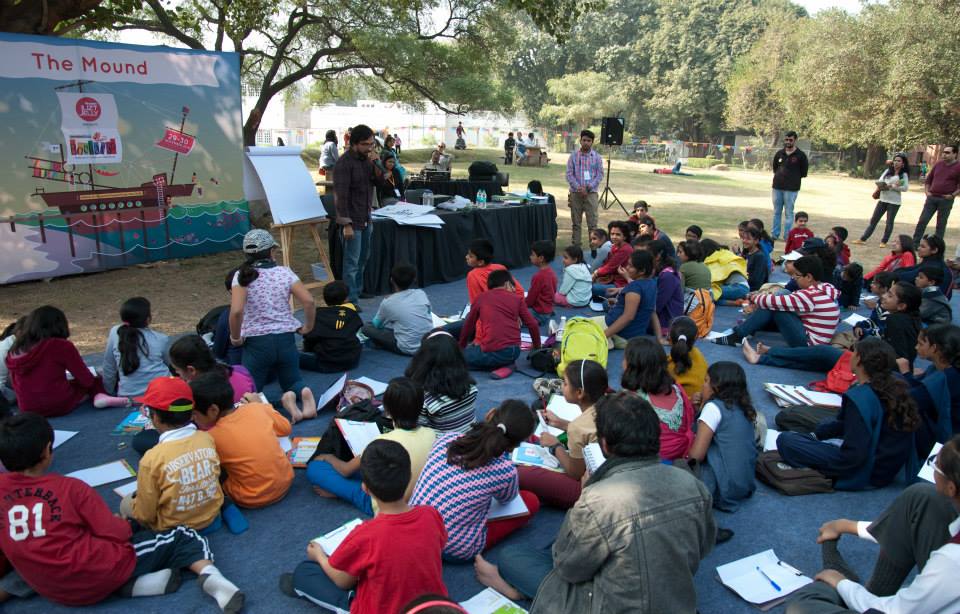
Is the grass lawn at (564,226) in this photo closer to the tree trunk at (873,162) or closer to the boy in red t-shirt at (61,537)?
the tree trunk at (873,162)

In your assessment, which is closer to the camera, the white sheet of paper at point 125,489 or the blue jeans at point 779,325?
the white sheet of paper at point 125,489

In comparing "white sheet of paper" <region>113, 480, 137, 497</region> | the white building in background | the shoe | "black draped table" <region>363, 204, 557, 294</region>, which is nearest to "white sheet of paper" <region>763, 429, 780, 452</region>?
the shoe

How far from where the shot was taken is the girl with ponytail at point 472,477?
2633 mm

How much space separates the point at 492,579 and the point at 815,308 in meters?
4.00

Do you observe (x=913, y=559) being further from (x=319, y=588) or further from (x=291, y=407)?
(x=291, y=407)

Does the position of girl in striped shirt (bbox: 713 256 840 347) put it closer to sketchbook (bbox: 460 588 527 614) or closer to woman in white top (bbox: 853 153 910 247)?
sketchbook (bbox: 460 588 527 614)

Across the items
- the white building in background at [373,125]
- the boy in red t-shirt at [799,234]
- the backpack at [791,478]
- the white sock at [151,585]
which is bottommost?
the white sock at [151,585]

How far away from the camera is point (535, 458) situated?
11.4 ft

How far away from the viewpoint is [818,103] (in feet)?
84.3

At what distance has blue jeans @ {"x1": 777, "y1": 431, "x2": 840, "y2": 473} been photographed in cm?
347

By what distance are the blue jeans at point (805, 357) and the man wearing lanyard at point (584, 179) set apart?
4.06 meters

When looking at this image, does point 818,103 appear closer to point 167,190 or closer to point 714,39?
point 714,39

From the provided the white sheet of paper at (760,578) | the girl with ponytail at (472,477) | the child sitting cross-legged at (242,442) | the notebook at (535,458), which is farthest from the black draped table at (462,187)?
Result: the white sheet of paper at (760,578)

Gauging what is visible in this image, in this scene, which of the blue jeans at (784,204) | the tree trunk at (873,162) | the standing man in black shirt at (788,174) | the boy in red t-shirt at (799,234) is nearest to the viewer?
the boy in red t-shirt at (799,234)
